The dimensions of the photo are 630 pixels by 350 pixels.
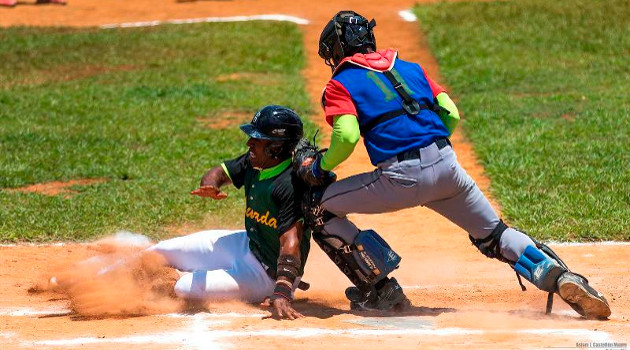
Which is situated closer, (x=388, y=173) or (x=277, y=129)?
(x=388, y=173)

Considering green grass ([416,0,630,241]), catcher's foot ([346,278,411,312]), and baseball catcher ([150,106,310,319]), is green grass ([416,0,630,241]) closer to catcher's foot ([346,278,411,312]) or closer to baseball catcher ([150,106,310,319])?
catcher's foot ([346,278,411,312])

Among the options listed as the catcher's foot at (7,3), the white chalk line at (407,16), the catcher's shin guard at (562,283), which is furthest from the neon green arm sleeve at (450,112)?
the catcher's foot at (7,3)

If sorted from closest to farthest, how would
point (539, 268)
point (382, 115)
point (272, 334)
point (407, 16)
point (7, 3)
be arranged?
point (272, 334) → point (382, 115) → point (539, 268) → point (407, 16) → point (7, 3)

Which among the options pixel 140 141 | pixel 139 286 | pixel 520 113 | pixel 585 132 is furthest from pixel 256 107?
pixel 139 286

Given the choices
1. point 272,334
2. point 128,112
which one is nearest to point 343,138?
point 272,334

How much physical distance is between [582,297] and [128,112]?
9572mm

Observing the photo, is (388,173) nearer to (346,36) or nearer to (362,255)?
(362,255)

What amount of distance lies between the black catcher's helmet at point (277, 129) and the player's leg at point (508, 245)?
3.12 feet

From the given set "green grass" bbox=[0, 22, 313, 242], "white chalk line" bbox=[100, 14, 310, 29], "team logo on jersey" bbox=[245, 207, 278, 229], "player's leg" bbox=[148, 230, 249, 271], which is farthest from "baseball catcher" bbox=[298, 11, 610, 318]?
"white chalk line" bbox=[100, 14, 310, 29]

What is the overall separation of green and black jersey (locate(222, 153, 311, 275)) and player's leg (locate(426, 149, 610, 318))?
840mm

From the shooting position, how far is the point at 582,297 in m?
6.20

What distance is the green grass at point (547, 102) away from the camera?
9.96m

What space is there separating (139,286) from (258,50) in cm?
1250

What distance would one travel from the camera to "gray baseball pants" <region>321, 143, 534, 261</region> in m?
6.17
